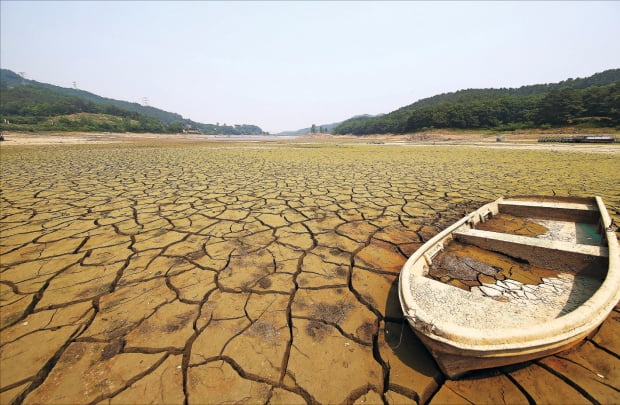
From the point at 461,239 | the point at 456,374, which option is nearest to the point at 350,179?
the point at 461,239

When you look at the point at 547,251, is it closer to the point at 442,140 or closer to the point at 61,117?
the point at 442,140

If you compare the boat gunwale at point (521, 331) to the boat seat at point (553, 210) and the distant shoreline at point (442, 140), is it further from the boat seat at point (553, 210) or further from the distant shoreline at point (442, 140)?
the distant shoreline at point (442, 140)

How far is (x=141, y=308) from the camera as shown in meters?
1.64

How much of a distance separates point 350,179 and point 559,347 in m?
5.00

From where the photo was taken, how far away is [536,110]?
35.3m

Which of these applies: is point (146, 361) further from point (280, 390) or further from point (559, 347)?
point (559, 347)

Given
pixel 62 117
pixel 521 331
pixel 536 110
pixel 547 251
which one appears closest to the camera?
pixel 521 331

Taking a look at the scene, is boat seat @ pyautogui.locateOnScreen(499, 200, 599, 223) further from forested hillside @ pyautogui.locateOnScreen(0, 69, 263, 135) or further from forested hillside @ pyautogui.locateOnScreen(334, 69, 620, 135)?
forested hillside @ pyautogui.locateOnScreen(0, 69, 263, 135)

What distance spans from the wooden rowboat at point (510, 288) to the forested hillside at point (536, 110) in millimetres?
39289

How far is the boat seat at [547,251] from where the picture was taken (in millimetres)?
1670

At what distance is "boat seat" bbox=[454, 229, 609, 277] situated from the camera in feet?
5.48

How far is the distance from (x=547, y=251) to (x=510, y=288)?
1.65ft

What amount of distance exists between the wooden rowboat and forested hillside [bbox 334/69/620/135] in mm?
39289

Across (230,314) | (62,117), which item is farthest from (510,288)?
(62,117)
